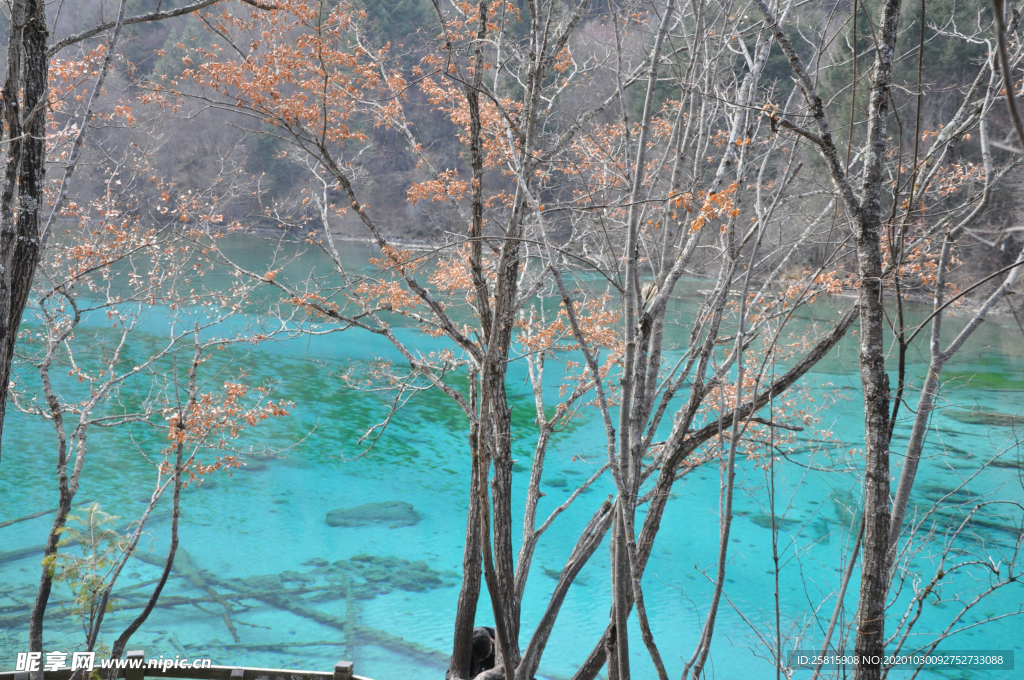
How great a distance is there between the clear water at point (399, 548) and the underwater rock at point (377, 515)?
0.13 m

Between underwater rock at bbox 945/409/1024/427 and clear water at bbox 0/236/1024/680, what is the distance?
133 millimetres

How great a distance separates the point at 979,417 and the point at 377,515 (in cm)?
1125

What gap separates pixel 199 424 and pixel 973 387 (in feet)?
49.9

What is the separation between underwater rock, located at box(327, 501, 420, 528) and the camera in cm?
959

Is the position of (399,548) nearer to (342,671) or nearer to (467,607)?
(467,607)

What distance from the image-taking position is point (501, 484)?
15.6 feet

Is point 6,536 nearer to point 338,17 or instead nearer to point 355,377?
point 355,377

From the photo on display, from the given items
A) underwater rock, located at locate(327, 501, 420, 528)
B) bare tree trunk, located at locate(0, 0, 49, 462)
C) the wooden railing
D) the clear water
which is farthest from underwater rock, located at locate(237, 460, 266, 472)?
bare tree trunk, located at locate(0, 0, 49, 462)

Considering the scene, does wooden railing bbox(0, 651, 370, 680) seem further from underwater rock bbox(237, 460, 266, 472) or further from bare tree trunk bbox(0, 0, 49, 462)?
underwater rock bbox(237, 460, 266, 472)

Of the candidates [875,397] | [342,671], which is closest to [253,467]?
[342,671]

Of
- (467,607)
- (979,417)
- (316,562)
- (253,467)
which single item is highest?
(979,417)

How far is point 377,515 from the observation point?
980 centimetres

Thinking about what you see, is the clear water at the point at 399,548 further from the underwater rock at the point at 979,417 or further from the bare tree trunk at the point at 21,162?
the bare tree trunk at the point at 21,162

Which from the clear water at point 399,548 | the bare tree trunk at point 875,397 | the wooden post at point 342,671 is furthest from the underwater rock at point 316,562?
the bare tree trunk at point 875,397
